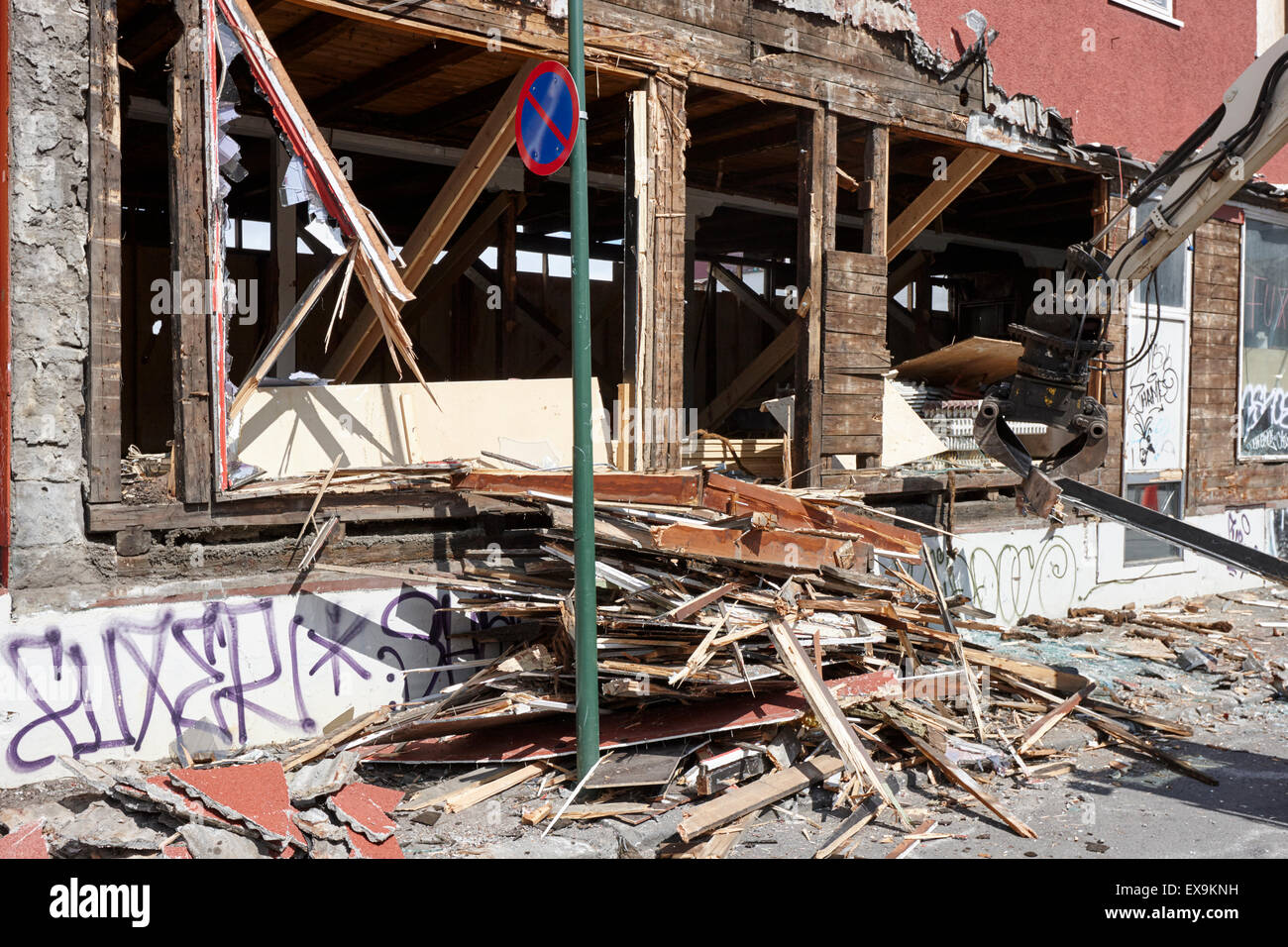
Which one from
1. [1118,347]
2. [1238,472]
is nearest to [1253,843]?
[1118,347]

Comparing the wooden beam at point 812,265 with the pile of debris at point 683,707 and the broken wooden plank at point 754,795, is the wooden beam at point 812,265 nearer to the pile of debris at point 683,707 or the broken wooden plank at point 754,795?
the pile of debris at point 683,707

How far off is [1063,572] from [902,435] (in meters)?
2.86

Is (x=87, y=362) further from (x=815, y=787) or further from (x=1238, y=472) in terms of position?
(x=1238, y=472)

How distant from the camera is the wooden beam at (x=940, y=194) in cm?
1089

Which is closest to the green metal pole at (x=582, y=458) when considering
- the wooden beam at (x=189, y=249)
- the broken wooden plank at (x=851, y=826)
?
the broken wooden plank at (x=851, y=826)

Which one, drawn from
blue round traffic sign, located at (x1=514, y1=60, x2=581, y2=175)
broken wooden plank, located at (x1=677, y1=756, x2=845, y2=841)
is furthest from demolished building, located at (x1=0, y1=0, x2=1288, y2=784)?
blue round traffic sign, located at (x1=514, y1=60, x2=581, y2=175)

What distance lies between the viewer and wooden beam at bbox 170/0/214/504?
257 inches

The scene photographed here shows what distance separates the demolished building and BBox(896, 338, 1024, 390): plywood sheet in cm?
6

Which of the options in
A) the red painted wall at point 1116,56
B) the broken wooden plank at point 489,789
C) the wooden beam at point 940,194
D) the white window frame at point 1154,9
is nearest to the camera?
→ the broken wooden plank at point 489,789

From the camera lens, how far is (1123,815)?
19.4 ft

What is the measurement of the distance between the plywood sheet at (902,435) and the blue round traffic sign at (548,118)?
5.71m

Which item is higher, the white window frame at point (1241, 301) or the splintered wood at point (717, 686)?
the white window frame at point (1241, 301)

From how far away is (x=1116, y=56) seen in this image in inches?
493

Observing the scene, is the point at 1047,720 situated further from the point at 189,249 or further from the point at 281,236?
the point at 281,236
